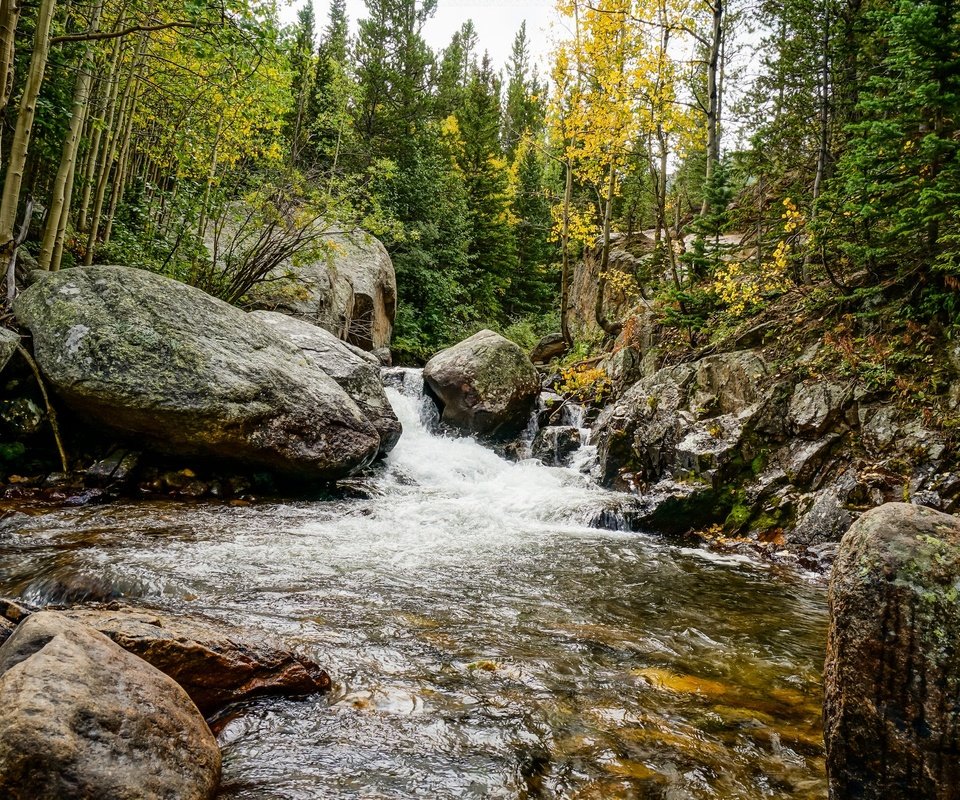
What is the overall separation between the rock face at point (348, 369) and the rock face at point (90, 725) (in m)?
8.15

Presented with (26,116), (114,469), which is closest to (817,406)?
(114,469)

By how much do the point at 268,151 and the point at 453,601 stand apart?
12.8 metres

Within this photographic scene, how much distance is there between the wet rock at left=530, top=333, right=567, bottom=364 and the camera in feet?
64.0

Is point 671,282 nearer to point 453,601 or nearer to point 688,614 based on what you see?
point 688,614

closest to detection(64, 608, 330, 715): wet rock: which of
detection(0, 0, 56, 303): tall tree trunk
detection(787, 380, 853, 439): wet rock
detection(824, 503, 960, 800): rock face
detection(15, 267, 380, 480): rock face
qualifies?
detection(824, 503, 960, 800): rock face

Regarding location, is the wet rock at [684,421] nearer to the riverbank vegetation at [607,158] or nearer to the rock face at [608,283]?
the riverbank vegetation at [607,158]

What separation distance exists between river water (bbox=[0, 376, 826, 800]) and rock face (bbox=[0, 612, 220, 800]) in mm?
355

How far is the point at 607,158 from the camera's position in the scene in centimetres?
1362

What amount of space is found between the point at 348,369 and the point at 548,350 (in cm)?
1032

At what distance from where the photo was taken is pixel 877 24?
9055 millimetres

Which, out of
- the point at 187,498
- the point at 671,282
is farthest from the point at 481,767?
the point at 671,282

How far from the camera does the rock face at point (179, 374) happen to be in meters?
7.02

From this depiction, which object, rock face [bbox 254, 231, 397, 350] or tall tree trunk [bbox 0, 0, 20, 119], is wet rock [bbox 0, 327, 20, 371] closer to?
tall tree trunk [bbox 0, 0, 20, 119]

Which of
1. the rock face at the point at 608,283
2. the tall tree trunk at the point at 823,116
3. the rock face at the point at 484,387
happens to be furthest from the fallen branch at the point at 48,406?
the rock face at the point at 608,283
